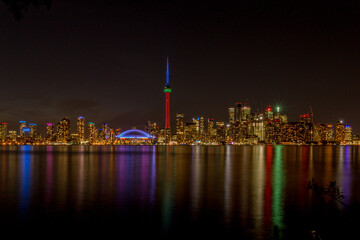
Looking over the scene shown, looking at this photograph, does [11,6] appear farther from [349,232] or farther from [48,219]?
[349,232]

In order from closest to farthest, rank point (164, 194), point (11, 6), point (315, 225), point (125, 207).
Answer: point (11, 6) < point (315, 225) < point (125, 207) < point (164, 194)

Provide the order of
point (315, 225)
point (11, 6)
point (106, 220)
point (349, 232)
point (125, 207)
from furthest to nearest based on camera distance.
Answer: point (125, 207) → point (106, 220) → point (315, 225) → point (349, 232) → point (11, 6)

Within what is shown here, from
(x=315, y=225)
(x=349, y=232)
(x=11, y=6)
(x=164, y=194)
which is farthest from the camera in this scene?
(x=164, y=194)

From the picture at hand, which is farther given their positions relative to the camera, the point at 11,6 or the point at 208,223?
the point at 208,223

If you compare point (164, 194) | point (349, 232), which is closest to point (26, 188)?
point (164, 194)

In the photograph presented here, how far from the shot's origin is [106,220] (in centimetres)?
1548

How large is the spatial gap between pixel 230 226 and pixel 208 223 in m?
0.96

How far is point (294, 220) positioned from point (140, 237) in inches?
267

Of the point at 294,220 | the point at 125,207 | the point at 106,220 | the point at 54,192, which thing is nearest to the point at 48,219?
the point at 106,220

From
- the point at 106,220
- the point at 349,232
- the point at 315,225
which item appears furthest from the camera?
the point at 106,220

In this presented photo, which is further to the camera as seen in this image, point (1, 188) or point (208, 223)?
point (1, 188)

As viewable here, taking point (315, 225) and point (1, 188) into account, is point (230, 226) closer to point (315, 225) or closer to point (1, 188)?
point (315, 225)

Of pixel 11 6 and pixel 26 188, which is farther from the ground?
pixel 11 6

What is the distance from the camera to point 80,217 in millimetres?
16062
